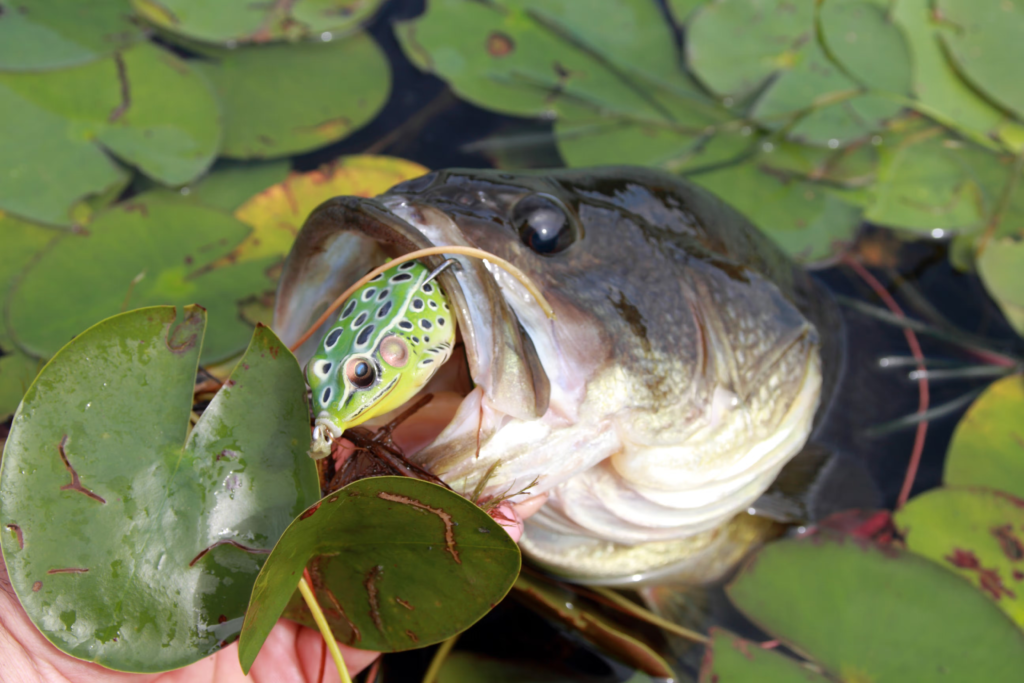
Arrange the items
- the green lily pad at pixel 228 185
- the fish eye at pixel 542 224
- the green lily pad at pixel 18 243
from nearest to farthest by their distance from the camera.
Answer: the fish eye at pixel 542 224 < the green lily pad at pixel 18 243 < the green lily pad at pixel 228 185

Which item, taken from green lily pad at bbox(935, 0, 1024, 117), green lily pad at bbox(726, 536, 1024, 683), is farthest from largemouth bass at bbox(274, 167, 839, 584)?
green lily pad at bbox(935, 0, 1024, 117)

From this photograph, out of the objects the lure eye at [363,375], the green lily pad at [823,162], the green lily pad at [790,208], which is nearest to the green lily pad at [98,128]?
the lure eye at [363,375]

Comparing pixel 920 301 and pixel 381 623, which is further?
pixel 920 301

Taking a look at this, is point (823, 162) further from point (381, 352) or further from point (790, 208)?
point (381, 352)

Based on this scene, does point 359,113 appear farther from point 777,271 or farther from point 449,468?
point 449,468

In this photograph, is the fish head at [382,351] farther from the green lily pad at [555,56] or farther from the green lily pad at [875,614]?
the green lily pad at [555,56]

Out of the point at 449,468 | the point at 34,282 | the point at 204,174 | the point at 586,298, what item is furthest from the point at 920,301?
the point at 34,282
